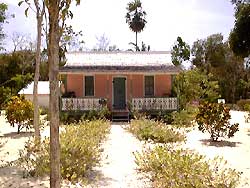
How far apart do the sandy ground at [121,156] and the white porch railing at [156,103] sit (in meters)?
6.05

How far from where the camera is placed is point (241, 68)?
56.1 m

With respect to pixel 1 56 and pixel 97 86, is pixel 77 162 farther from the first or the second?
pixel 1 56

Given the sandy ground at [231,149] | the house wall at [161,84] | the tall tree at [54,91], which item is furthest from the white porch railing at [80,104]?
the tall tree at [54,91]

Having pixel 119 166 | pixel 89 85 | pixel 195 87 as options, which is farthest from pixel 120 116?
pixel 119 166

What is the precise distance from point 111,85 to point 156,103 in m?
3.78

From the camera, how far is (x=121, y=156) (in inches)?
504

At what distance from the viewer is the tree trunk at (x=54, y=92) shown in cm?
573

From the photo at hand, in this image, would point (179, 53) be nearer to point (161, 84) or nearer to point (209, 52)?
point (161, 84)

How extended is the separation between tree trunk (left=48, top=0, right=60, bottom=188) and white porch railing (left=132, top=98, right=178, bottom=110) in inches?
845

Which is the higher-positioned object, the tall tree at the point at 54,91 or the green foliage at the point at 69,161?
the tall tree at the point at 54,91

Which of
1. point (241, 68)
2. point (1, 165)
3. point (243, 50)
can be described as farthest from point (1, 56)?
point (1, 165)

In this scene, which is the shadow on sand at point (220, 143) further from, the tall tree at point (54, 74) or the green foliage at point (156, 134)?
the tall tree at point (54, 74)

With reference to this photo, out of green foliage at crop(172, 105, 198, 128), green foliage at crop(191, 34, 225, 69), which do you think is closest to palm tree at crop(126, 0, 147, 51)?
green foliage at crop(191, 34, 225, 69)

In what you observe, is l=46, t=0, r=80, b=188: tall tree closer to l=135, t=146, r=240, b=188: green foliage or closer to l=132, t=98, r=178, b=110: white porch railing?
l=135, t=146, r=240, b=188: green foliage
